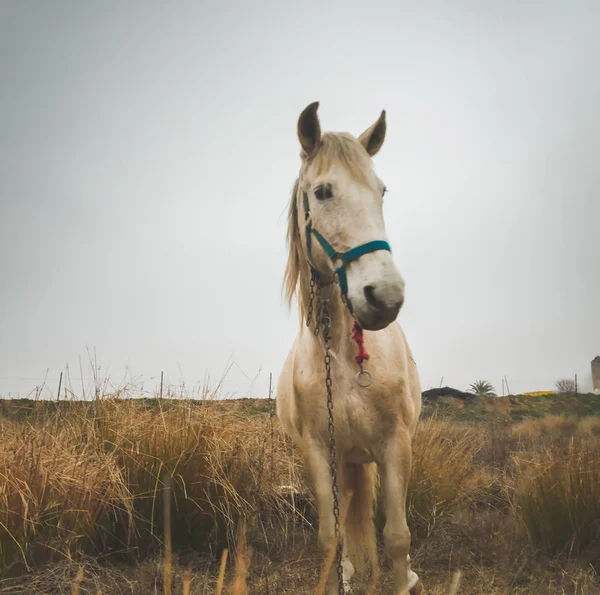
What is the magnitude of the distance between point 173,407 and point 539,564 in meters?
3.27

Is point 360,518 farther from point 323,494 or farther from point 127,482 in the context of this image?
point 127,482

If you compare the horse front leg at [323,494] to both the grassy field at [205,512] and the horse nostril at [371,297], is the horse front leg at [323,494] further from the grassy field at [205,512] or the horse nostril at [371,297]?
the horse nostril at [371,297]

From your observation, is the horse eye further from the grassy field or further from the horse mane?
the grassy field

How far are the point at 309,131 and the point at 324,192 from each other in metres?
0.47

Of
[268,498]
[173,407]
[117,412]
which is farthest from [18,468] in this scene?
[268,498]

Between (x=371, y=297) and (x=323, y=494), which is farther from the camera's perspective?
(x=323, y=494)

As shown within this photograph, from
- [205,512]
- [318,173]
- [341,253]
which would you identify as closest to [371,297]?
[341,253]

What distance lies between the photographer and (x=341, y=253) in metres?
2.54

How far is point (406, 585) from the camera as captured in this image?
115 inches

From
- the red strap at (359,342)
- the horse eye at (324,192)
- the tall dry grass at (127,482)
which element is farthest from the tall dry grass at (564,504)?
the horse eye at (324,192)

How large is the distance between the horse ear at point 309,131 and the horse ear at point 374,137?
37 cm

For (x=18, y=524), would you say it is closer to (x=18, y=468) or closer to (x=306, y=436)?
(x=18, y=468)

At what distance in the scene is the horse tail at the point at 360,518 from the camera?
3461mm

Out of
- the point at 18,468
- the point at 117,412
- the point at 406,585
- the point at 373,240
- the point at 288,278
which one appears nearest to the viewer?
the point at 373,240
